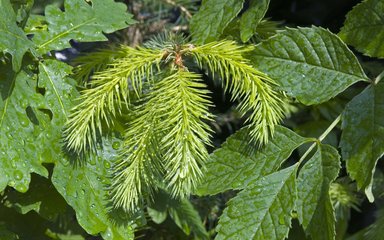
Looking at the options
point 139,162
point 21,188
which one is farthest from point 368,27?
point 21,188

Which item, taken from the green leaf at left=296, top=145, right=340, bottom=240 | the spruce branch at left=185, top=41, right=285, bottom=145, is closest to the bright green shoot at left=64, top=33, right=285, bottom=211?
the spruce branch at left=185, top=41, right=285, bottom=145

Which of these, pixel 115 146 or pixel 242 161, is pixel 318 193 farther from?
A: pixel 115 146

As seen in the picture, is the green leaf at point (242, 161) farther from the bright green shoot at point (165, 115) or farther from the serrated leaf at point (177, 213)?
the serrated leaf at point (177, 213)

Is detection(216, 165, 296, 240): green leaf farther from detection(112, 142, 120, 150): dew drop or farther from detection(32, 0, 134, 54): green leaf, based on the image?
detection(32, 0, 134, 54): green leaf

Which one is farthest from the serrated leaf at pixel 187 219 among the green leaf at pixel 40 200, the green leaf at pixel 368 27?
the green leaf at pixel 368 27

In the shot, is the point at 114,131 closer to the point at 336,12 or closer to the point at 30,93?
the point at 30,93

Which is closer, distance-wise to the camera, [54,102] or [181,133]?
[181,133]
